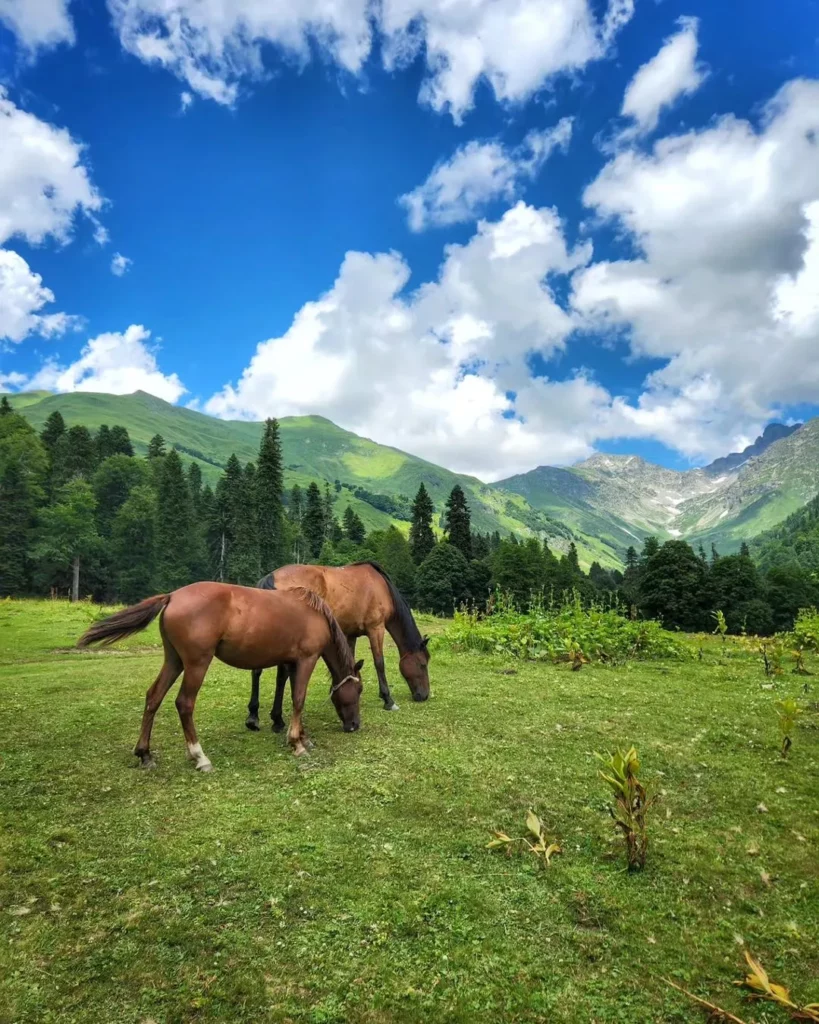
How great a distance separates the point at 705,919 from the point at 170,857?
13.9 feet

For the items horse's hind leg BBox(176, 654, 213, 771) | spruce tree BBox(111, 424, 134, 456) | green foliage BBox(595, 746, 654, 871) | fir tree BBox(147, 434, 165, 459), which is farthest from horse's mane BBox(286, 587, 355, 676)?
fir tree BBox(147, 434, 165, 459)

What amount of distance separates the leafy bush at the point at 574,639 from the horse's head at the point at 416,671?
5.74 meters

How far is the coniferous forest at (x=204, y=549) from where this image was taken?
58188 mm

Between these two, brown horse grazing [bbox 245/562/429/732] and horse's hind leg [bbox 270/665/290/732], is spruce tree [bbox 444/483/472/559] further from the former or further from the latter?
horse's hind leg [bbox 270/665/290/732]

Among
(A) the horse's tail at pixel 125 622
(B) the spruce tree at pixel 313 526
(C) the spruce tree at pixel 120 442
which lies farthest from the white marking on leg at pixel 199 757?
(C) the spruce tree at pixel 120 442

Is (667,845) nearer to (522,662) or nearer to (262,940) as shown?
(262,940)

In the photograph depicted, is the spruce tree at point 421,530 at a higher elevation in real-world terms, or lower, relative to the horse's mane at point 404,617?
higher

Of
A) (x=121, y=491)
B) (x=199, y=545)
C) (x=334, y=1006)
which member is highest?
(x=121, y=491)

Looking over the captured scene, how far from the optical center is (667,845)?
5.11 m

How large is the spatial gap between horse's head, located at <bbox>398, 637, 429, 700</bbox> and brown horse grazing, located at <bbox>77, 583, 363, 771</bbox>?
2.68 metres

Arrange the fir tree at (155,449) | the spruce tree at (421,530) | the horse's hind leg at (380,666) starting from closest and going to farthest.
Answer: the horse's hind leg at (380,666)
the spruce tree at (421,530)
the fir tree at (155,449)

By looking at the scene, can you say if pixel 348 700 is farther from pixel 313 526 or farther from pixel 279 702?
pixel 313 526

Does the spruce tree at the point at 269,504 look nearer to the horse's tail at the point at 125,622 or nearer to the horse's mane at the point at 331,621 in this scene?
the horse's mane at the point at 331,621

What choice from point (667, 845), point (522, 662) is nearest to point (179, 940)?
point (667, 845)
